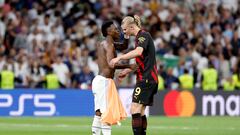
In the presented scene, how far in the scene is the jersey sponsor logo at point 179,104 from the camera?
28.2 meters

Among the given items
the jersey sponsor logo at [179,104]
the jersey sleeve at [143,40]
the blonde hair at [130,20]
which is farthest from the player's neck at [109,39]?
the jersey sponsor logo at [179,104]

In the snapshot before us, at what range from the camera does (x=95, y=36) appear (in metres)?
30.6

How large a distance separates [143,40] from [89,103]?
1293 centimetres

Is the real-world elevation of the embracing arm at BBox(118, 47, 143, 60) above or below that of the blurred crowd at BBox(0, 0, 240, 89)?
below

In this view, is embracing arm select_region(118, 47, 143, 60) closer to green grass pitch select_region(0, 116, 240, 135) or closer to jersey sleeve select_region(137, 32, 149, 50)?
jersey sleeve select_region(137, 32, 149, 50)

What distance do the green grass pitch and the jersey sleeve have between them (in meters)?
4.67

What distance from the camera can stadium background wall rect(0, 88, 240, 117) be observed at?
2716 centimetres

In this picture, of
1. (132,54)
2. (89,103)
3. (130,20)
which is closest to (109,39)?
(130,20)

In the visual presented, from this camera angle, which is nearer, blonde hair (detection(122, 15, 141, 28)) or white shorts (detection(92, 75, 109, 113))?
blonde hair (detection(122, 15, 141, 28))

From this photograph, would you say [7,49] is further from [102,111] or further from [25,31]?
[102,111]

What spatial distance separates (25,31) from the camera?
29375mm

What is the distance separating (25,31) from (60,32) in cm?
141

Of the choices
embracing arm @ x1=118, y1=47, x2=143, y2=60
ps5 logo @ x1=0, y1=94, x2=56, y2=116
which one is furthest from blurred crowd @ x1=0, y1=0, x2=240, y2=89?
embracing arm @ x1=118, y1=47, x2=143, y2=60

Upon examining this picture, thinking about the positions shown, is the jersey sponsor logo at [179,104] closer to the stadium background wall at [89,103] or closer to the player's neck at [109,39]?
the stadium background wall at [89,103]
